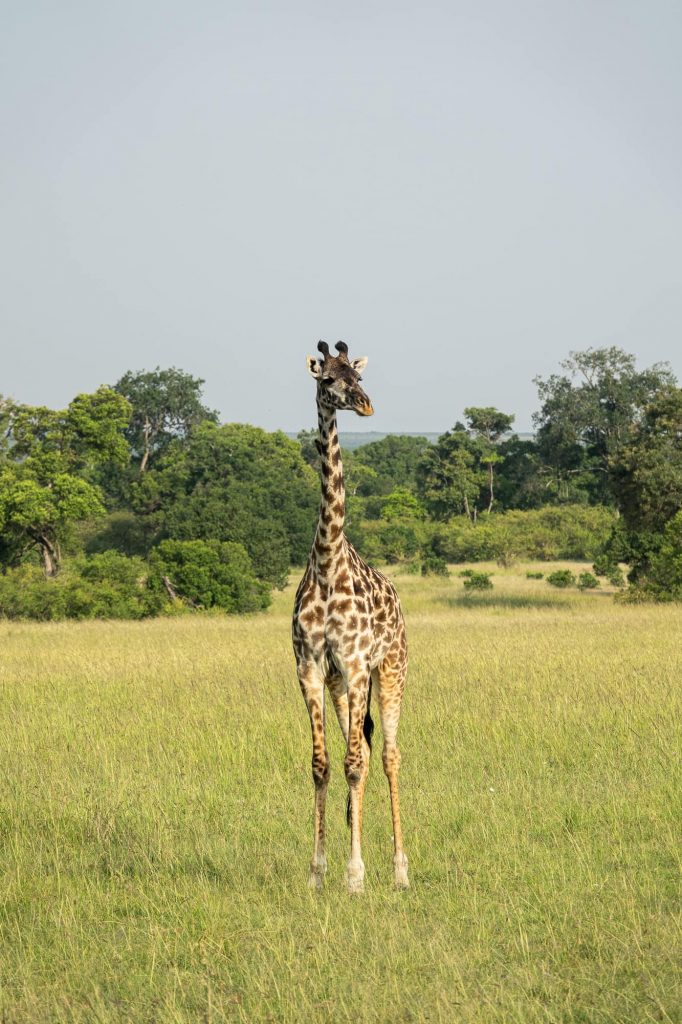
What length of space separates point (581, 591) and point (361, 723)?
97.7ft

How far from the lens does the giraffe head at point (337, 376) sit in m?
6.67

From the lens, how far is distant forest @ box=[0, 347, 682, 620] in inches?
1133

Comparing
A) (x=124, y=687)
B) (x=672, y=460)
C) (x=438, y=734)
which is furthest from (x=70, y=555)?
(x=438, y=734)

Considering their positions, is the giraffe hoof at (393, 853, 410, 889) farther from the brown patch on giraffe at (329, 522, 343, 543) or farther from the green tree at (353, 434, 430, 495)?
the green tree at (353, 434, 430, 495)

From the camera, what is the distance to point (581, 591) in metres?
35.8

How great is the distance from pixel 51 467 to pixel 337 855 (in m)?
32.1

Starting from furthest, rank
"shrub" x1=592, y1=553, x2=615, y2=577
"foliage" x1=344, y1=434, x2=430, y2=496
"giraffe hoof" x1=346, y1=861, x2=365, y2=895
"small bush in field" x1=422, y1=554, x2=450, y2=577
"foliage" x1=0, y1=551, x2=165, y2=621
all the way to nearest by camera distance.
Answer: "foliage" x1=344, y1=434, x2=430, y2=496 → "small bush in field" x1=422, y1=554, x2=450, y2=577 → "shrub" x1=592, y1=553, x2=615, y2=577 → "foliage" x1=0, y1=551, x2=165, y2=621 → "giraffe hoof" x1=346, y1=861, x2=365, y2=895

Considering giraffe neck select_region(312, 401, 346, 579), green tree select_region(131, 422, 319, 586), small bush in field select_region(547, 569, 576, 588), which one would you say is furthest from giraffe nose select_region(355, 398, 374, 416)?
small bush in field select_region(547, 569, 576, 588)

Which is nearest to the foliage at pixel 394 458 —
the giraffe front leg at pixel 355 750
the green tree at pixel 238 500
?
the green tree at pixel 238 500

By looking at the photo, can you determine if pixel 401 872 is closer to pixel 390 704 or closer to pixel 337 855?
pixel 337 855

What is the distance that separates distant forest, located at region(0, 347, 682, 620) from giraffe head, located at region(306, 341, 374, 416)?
21177mm

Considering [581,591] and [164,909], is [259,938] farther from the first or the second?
[581,591]

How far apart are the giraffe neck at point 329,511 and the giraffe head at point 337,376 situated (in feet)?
0.51

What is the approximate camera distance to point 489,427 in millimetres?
75250
